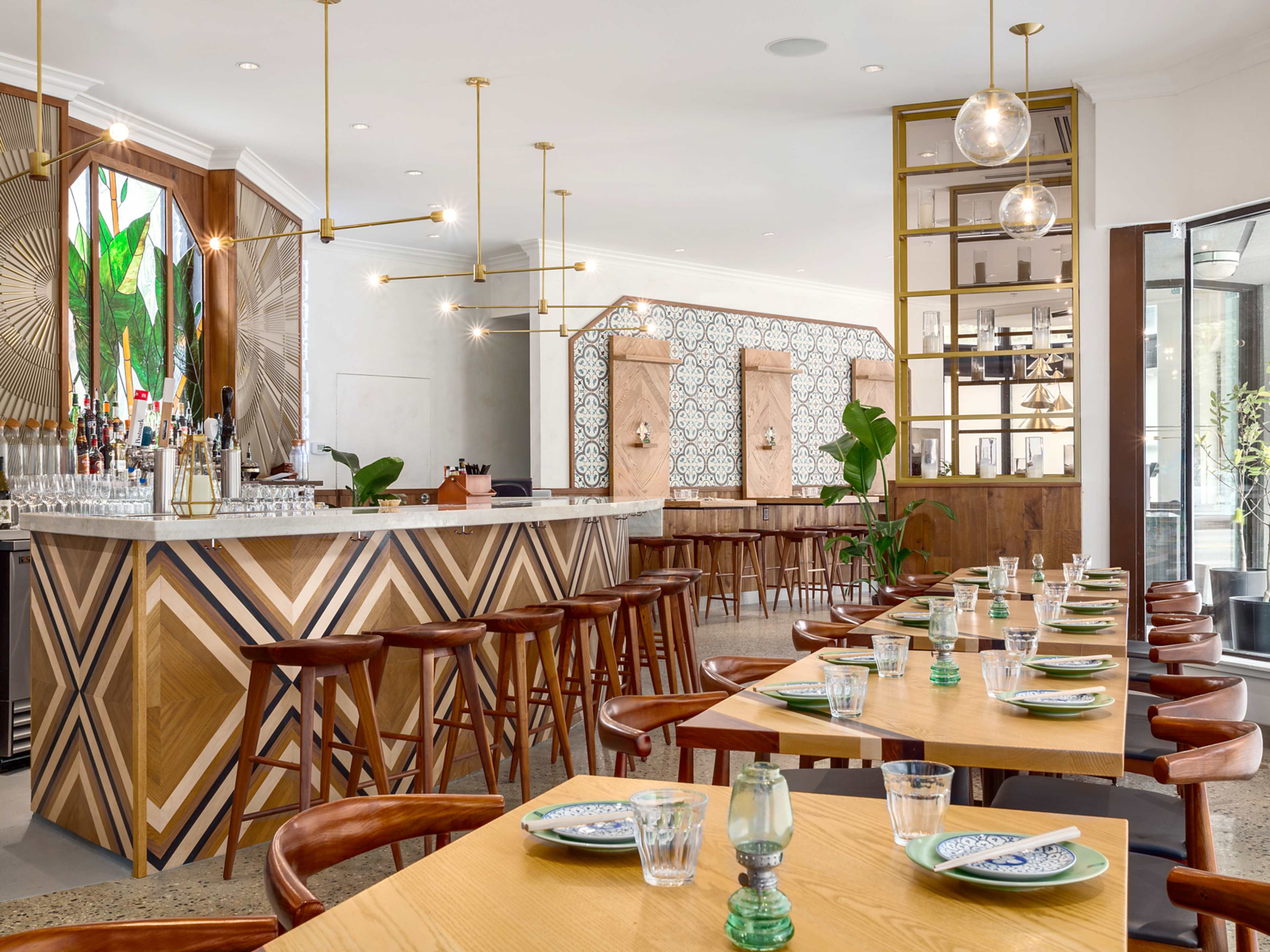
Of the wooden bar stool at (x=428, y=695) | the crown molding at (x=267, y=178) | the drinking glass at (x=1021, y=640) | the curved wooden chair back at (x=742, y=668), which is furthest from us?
the crown molding at (x=267, y=178)

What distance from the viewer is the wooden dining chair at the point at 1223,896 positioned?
143cm

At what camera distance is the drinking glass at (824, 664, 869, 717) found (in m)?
2.07

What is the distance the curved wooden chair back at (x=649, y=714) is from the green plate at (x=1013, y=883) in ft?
3.15

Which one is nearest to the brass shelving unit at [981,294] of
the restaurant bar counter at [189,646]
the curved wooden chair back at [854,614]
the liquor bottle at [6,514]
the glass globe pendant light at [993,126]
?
the glass globe pendant light at [993,126]

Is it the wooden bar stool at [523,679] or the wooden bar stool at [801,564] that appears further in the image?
the wooden bar stool at [801,564]

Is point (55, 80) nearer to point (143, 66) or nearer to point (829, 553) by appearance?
point (143, 66)

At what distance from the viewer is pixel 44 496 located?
466cm

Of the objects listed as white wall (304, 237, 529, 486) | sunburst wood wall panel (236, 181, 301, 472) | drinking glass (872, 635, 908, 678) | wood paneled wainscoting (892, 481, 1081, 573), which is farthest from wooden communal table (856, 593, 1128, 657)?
white wall (304, 237, 529, 486)

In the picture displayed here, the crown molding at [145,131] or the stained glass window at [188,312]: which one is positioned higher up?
the crown molding at [145,131]

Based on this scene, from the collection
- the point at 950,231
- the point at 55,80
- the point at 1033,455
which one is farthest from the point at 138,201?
the point at 1033,455

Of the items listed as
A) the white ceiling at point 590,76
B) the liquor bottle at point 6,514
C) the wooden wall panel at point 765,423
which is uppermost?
the white ceiling at point 590,76

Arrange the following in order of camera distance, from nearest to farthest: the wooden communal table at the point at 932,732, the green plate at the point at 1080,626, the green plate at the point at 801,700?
the wooden communal table at the point at 932,732
the green plate at the point at 801,700
the green plate at the point at 1080,626

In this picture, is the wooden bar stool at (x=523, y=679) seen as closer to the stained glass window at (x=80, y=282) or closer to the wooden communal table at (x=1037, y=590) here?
the wooden communal table at (x=1037, y=590)

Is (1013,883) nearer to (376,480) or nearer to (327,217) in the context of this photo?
(376,480)
